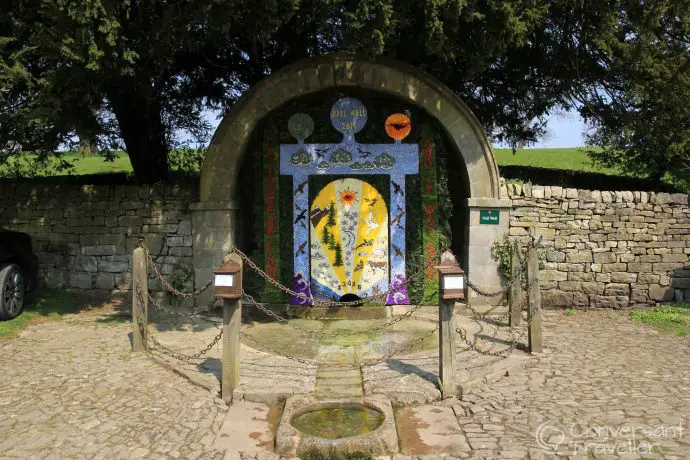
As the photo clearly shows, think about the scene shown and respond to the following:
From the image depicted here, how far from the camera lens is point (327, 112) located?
9.33 metres

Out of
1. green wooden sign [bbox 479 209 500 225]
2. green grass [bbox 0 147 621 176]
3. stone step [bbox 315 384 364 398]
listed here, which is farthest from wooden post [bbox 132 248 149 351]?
green grass [bbox 0 147 621 176]

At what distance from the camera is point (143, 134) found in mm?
11836

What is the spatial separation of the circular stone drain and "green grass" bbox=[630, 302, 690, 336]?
5181 millimetres

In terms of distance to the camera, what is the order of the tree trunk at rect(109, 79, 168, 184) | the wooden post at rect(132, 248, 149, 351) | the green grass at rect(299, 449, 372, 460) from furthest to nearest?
1. the tree trunk at rect(109, 79, 168, 184)
2. the wooden post at rect(132, 248, 149, 351)
3. the green grass at rect(299, 449, 372, 460)

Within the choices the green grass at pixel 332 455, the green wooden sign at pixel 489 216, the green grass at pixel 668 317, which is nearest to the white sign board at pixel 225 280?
the green grass at pixel 332 455

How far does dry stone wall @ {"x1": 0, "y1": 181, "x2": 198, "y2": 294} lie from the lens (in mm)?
9719

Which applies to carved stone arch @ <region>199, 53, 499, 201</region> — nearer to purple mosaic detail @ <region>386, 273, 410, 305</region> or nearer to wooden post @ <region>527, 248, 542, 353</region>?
purple mosaic detail @ <region>386, 273, 410, 305</region>

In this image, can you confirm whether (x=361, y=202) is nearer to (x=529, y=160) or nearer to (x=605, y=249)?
(x=605, y=249)

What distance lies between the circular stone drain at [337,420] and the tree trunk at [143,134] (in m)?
7.67

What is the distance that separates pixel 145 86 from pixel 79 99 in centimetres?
119

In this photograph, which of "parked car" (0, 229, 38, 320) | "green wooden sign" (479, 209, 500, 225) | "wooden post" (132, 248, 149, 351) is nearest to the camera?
"wooden post" (132, 248, 149, 351)

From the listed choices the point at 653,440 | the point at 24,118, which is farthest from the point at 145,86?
the point at 653,440

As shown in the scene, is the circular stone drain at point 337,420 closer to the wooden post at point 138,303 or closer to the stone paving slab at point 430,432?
the stone paving slab at point 430,432

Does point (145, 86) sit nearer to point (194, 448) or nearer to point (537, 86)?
point (194, 448)
